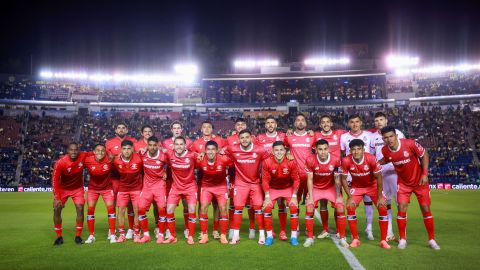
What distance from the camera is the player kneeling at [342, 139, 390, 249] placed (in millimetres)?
8242

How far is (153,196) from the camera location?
30.5 feet

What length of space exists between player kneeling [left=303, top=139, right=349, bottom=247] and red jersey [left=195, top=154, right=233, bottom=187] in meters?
2.02

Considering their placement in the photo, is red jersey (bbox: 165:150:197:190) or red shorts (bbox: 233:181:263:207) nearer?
red shorts (bbox: 233:181:263:207)

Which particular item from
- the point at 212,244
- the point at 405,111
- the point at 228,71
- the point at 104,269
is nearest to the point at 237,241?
the point at 212,244

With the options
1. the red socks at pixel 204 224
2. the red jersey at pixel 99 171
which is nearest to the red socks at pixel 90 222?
the red jersey at pixel 99 171

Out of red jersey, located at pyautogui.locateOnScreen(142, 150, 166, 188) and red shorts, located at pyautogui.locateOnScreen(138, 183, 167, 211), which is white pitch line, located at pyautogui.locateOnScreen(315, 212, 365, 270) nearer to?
red shorts, located at pyautogui.locateOnScreen(138, 183, 167, 211)

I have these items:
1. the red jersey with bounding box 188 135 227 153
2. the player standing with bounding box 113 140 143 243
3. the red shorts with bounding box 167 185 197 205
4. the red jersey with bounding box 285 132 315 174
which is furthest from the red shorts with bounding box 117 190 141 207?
the red jersey with bounding box 285 132 315 174

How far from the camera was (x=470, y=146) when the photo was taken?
122 feet

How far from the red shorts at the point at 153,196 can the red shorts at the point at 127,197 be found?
237 millimetres

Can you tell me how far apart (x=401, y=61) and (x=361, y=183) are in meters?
47.6

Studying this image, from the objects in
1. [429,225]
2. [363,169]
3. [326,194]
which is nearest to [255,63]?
[326,194]

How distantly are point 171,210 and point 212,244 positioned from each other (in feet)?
4.31

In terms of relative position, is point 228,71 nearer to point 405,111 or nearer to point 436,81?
point 405,111

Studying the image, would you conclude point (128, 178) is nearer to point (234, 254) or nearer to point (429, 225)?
point (234, 254)
